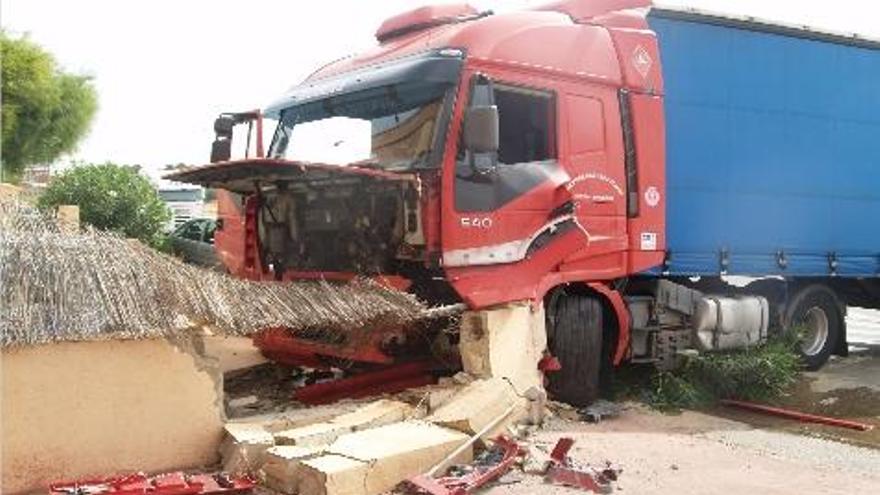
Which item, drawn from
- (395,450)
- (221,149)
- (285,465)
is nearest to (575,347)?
(395,450)

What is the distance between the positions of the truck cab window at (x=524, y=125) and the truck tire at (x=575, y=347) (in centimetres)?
123

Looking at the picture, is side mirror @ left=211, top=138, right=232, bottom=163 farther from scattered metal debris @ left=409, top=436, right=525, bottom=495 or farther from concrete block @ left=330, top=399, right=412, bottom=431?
scattered metal debris @ left=409, top=436, right=525, bottom=495

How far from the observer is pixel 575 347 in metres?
7.20

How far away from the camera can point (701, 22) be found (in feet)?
26.6

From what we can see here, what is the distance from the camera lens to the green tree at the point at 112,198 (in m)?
16.5

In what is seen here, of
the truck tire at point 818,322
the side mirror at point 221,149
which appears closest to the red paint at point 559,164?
the side mirror at point 221,149

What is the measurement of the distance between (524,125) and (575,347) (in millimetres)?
1828

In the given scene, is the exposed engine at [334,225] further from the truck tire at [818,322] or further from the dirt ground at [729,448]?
the truck tire at [818,322]

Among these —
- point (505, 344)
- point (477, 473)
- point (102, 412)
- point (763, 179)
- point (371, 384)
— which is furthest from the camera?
point (763, 179)

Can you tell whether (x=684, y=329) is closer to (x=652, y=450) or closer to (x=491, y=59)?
(x=652, y=450)

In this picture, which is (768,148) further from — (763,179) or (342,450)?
(342,450)

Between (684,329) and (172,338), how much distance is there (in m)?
4.97

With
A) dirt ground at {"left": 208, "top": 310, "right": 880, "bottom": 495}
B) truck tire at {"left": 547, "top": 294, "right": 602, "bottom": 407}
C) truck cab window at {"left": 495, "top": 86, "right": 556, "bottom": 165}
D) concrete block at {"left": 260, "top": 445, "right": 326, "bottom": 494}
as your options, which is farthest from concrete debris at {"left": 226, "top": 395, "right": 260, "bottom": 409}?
truck cab window at {"left": 495, "top": 86, "right": 556, "bottom": 165}

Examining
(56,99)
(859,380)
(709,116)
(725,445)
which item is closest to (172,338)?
(725,445)
